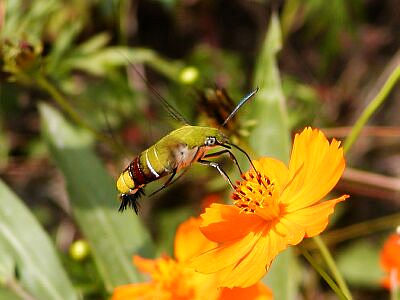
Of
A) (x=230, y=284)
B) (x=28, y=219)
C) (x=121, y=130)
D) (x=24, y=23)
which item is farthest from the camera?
(x=121, y=130)

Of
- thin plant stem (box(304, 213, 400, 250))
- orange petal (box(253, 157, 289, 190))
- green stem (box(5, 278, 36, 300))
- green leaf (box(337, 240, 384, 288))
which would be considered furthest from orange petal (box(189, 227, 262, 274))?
green leaf (box(337, 240, 384, 288))

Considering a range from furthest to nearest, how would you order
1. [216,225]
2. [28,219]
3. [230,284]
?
[28,219] → [216,225] → [230,284]

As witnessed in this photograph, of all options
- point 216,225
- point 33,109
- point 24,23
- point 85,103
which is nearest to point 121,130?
point 85,103

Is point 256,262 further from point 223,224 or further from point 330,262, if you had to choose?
point 330,262

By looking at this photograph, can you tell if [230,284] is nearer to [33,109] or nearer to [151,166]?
[151,166]

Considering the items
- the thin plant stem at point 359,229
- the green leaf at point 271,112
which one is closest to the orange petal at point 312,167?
the green leaf at point 271,112

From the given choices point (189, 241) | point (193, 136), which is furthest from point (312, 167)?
point (189, 241)

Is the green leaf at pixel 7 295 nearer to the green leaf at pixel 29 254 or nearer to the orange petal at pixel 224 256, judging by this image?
the green leaf at pixel 29 254
